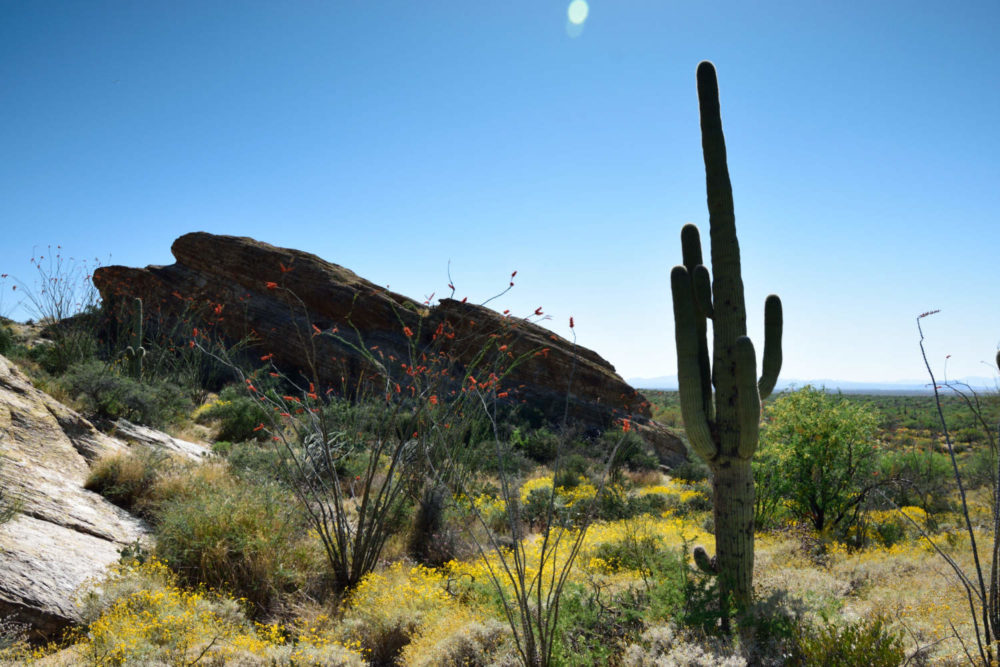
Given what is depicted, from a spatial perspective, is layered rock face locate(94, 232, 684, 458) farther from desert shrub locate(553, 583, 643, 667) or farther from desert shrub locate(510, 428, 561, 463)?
desert shrub locate(553, 583, 643, 667)

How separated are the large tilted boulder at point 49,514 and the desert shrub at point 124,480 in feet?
0.54

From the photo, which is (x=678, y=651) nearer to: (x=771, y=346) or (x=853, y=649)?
(x=853, y=649)

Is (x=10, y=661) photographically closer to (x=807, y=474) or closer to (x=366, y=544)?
(x=366, y=544)

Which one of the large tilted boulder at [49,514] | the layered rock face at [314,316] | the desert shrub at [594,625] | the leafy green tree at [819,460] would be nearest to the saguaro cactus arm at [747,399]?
the desert shrub at [594,625]

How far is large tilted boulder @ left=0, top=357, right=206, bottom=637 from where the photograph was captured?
402 centimetres

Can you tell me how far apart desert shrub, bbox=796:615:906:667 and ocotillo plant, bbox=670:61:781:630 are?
65cm

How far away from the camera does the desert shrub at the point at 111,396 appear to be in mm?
8578

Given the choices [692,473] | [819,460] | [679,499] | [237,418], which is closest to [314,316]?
[237,418]

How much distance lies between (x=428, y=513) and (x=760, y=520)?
6.42m

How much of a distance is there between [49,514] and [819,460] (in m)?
11.1

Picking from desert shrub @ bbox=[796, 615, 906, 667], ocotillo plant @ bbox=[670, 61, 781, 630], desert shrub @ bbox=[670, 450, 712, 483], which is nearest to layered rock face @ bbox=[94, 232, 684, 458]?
desert shrub @ bbox=[670, 450, 712, 483]

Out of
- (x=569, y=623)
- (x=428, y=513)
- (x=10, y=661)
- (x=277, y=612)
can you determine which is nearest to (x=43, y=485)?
(x=10, y=661)

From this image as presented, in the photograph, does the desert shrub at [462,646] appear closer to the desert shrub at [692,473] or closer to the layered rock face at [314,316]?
the desert shrub at [692,473]

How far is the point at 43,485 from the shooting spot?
555 cm
